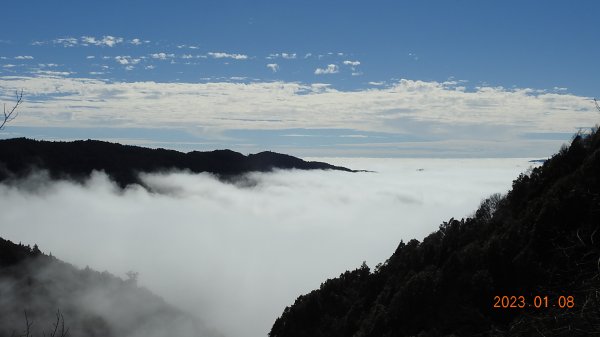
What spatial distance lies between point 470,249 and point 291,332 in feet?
56.8

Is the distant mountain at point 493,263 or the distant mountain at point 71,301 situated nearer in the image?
the distant mountain at point 493,263

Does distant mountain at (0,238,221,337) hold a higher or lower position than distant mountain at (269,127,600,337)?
lower

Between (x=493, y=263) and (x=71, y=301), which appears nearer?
(x=493, y=263)

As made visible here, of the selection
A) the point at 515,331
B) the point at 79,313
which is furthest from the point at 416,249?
the point at 79,313

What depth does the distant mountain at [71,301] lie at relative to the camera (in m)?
107

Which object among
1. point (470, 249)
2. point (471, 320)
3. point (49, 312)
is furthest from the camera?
point (49, 312)

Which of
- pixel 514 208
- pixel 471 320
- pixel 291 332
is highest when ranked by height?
pixel 514 208

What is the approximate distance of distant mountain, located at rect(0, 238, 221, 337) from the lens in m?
107

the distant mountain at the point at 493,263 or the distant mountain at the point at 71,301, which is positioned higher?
the distant mountain at the point at 493,263

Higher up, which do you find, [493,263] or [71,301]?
[493,263]

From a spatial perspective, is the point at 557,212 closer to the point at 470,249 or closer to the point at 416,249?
the point at 470,249

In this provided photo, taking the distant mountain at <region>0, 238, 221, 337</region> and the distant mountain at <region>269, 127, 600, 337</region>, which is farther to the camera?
the distant mountain at <region>0, 238, 221, 337</region>

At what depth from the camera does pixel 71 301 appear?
12006 centimetres

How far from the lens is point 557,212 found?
20.7m
